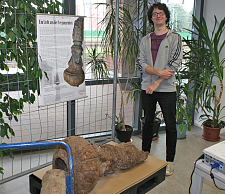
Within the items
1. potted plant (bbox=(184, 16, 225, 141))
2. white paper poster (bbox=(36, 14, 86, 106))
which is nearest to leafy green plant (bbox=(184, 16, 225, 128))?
potted plant (bbox=(184, 16, 225, 141))

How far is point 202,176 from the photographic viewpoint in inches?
57.9

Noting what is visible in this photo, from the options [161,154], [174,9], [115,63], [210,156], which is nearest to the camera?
[210,156]

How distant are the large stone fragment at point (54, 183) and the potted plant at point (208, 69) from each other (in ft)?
8.36

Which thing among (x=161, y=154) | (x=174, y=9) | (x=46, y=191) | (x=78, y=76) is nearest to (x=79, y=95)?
(x=78, y=76)

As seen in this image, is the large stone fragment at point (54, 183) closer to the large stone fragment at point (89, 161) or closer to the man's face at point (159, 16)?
the large stone fragment at point (89, 161)

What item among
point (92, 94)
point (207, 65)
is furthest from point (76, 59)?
point (207, 65)

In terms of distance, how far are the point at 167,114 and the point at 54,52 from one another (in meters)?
1.22

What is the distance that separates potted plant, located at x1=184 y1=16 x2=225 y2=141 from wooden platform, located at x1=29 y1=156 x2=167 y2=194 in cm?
162

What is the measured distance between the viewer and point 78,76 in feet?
8.41

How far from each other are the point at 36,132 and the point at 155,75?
167cm

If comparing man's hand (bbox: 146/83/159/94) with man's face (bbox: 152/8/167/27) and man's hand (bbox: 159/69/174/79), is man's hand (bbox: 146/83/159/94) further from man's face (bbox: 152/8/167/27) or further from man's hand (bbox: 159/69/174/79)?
man's face (bbox: 152/8/167/27)

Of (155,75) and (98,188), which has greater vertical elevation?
(155,75)

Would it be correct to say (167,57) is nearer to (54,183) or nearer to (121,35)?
(121,35)

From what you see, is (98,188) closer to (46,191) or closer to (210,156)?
(46,191)
